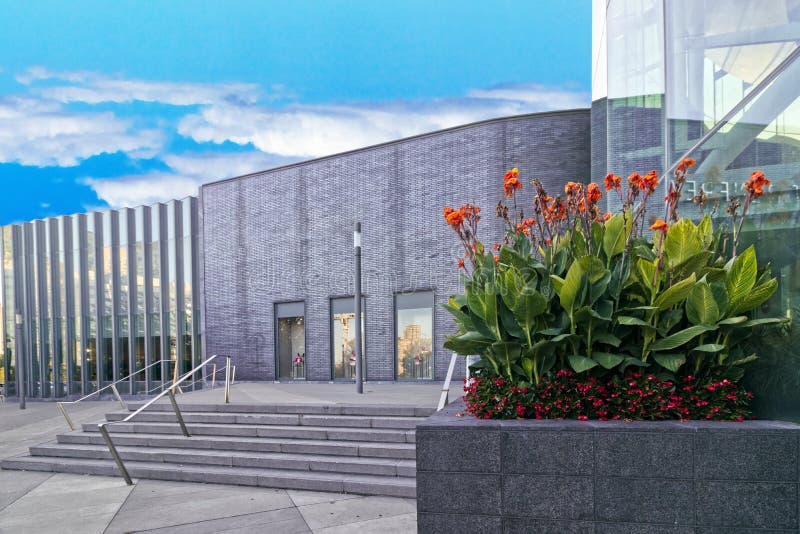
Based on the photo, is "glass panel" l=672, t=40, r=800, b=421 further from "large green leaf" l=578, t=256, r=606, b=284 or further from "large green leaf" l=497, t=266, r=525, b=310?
"large green leaf" l=497, t=266, r=525, b=310

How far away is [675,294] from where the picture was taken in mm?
4332

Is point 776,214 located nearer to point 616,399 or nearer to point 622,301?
point 622,301

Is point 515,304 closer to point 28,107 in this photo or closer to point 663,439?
point 663,439

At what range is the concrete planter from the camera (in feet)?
12.6

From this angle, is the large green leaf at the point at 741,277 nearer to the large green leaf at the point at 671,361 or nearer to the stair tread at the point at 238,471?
the large green leaf at the point at 671,361

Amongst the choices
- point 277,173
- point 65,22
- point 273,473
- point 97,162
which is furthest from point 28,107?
point 273,473

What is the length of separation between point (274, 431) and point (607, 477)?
237 inches

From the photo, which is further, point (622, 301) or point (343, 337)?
point (343, 337)

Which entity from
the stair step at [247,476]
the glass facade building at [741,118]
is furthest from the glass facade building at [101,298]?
the glass facade building at [741,118]

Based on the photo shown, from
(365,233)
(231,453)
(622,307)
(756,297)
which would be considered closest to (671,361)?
(622,307)

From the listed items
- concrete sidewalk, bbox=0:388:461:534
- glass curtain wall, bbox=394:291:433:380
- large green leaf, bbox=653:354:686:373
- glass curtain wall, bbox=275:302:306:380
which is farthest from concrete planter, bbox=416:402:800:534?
glass curtain wall, bbox=275:302:306:380

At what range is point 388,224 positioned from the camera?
57.5 feet

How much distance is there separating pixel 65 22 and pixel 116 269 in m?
122

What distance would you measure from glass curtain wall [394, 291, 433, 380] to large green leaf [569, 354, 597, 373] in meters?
12.2
